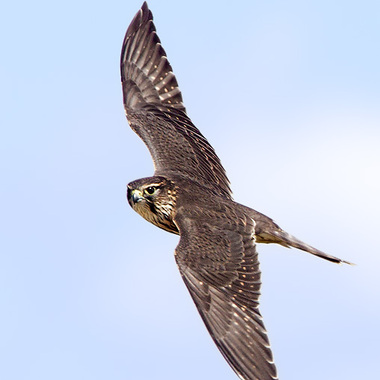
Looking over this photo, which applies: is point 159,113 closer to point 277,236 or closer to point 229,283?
point 277,236

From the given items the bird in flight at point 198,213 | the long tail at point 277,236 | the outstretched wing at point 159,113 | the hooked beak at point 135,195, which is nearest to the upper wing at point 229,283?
the bird in flight at point 198,213

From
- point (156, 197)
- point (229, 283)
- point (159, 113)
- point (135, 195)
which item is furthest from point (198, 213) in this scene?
point (159, 113)

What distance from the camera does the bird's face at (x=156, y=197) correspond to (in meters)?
14.8

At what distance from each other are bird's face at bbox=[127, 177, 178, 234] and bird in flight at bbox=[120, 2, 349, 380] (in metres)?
0.01

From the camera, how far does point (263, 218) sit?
A: 1462cm

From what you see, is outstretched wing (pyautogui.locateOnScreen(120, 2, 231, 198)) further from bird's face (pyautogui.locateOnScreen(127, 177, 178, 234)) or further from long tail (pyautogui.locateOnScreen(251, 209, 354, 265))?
long tail (pyautogui.locateOnScreen(251, 209, 354, 265))

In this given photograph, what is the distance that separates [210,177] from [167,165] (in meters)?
0.65

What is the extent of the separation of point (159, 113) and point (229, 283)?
456cm

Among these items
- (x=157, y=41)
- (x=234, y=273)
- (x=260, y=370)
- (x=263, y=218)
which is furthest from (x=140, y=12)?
(x=260, y=370)

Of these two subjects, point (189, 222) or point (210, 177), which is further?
point (210, 177)

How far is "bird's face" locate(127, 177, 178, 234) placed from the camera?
583 inches

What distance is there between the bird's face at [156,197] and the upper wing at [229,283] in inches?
18.8

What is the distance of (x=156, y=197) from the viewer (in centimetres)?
1482

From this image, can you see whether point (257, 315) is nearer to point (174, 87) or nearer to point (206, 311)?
point (206, 311)
